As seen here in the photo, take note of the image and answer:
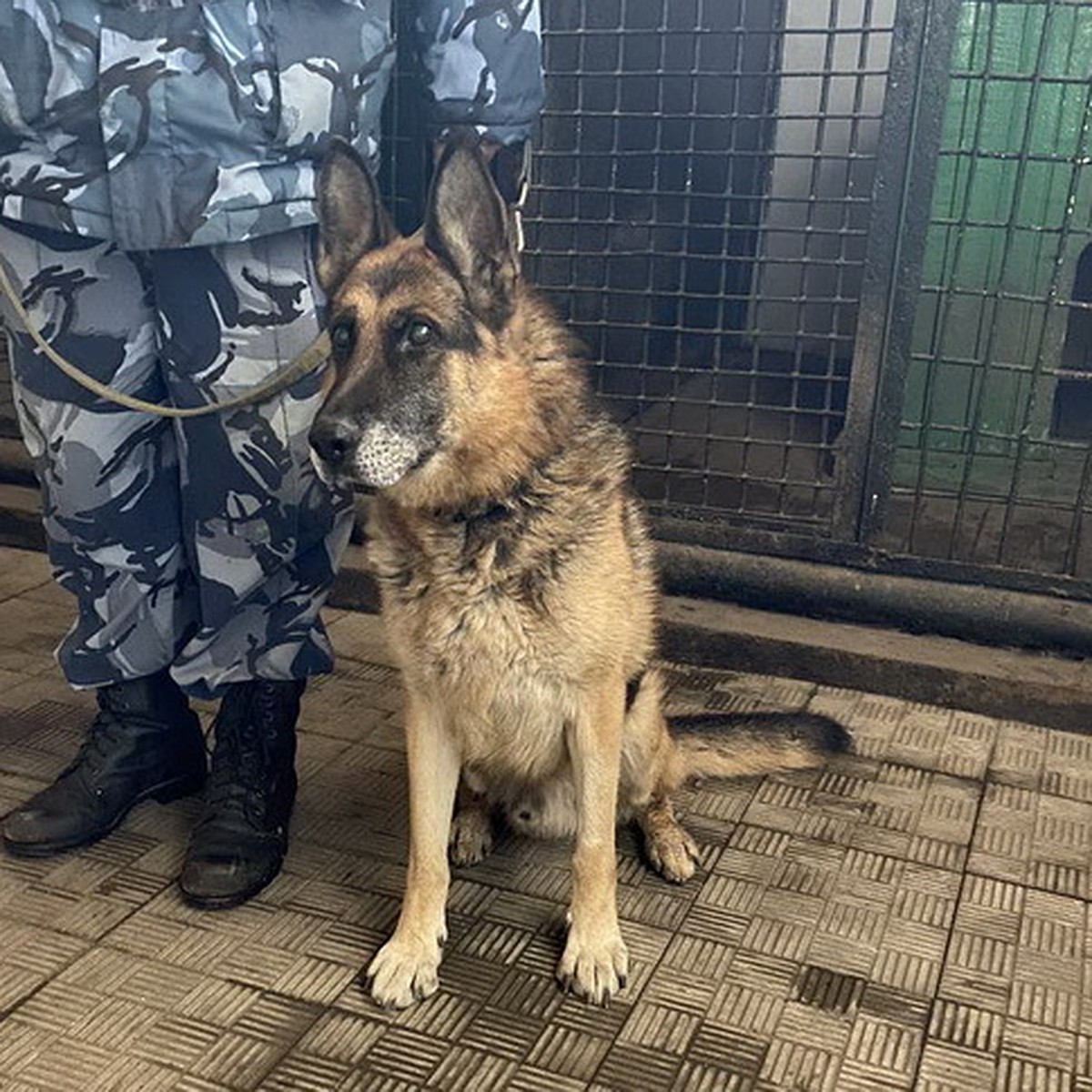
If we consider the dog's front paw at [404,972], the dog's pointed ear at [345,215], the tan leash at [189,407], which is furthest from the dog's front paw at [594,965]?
the dog's pointed ear at [345,215]

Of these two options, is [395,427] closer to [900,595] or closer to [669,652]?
[669,652]

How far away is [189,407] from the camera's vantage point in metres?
2.35

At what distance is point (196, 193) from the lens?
2.14m

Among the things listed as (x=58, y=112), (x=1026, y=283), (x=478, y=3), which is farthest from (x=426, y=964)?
(x=1026, y=283)

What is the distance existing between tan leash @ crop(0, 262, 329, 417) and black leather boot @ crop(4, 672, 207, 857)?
2.35ft

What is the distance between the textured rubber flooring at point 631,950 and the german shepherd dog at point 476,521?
129 millimetres

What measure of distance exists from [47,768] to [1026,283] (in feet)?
13.0

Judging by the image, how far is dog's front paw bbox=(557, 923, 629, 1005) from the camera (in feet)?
7.10

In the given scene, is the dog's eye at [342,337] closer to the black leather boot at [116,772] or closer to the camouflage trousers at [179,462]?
the camouflage trousers at [179,462]

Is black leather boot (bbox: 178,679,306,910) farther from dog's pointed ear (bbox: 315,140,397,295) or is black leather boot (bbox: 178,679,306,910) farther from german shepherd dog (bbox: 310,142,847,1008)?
dog's pointed ear (bbox: 315,140,397,295)

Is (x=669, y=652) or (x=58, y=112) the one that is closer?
(x=58, y=112)

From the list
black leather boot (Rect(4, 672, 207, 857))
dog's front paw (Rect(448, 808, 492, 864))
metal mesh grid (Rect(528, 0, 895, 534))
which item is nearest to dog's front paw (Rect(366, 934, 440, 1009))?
dog's front paw (Rect(448, 808, 492, 864))

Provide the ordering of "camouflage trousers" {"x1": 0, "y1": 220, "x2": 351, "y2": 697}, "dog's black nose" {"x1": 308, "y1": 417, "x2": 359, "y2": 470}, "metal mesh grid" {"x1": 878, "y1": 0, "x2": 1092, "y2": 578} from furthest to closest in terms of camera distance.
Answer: "metal mesh grid" {"x1": 878, "y1": 0, "x2": 1092, "y2": 578}, "camouflage trousers" {"x1": 0, "y1": 220, "x2": 351, "y2": 697}, "dog's black nose" {"x1": 308, "y1": 417, "x2": 359, "y2": 470}

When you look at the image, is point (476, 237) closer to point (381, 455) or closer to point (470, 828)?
point (381, 455)
